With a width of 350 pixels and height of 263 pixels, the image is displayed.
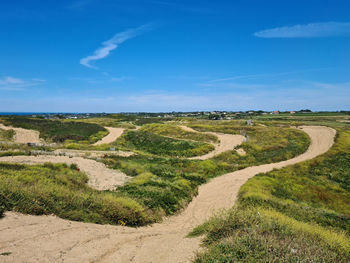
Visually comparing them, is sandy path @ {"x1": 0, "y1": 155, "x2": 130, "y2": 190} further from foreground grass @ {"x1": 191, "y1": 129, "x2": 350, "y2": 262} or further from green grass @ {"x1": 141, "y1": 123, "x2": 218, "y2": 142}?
green grass @ {"x1": 141, "y1": 123, "x2": 218, "y2": 142}

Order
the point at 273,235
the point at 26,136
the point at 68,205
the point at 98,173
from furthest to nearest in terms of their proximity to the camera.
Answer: the point at 26,136 → the point at 98,173 → the point at 68,205 → the point at 273,235

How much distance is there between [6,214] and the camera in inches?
279

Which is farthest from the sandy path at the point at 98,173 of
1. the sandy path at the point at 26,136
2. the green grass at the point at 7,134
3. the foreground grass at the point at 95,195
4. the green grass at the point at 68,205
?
the green grass at the point at 7,134

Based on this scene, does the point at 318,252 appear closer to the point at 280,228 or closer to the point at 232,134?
the point at 280,228

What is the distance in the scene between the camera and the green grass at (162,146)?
3334 cm

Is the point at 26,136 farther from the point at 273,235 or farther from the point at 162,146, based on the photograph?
the point at 273,235

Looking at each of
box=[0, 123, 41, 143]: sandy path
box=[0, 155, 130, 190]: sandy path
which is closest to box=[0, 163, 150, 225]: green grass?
box=[0, 155, 130, 190]: sandy path

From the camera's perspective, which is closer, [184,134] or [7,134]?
[7,134]

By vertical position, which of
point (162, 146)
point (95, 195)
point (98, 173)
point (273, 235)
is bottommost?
point (162, 146)

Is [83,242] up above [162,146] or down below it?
above

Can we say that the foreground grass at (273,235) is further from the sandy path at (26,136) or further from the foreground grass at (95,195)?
the sandy path at (26,136)

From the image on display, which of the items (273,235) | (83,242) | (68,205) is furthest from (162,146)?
(273,235)

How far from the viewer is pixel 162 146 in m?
37.3

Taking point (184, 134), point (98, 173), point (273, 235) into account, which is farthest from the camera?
point (184, 134)
